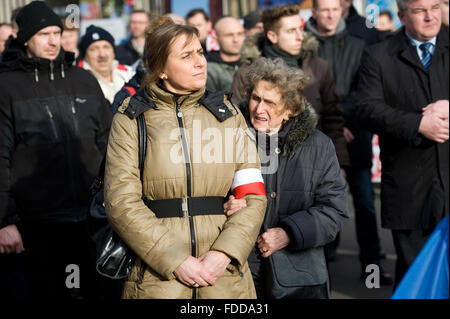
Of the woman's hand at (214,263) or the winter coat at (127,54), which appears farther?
the winter coat at (127,54)

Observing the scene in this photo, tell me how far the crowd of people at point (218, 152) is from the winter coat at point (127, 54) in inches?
67.2

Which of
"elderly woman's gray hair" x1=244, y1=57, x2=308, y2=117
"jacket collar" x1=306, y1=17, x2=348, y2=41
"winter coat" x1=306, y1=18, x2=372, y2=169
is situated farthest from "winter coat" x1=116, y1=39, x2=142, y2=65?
"elderly woman's gray hair" x1=244, y1=57, x2=308, y2=117


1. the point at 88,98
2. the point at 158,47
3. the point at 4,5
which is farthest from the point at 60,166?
the point at 4,5

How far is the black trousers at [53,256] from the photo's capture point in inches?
184

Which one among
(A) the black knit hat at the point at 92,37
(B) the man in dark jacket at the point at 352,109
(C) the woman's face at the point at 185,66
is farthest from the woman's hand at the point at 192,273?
(A) the black knit hat at the point at 92,37

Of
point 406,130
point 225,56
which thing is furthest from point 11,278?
point 225,56

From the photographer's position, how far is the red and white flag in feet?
10.7

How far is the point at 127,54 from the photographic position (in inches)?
336

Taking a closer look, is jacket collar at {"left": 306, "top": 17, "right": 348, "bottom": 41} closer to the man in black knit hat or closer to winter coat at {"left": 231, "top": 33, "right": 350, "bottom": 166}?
winter coat at {"left": 231, "top": 33, "right": 350, "bottom": 166}

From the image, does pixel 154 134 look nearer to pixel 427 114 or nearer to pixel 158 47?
pixel 158 47

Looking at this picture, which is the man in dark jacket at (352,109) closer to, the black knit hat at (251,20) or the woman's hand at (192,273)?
the black knit hat at (251,20)

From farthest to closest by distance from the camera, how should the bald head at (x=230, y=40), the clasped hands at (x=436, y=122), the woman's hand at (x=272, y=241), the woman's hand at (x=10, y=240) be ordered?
the bald head at (x=230, y=40), the clasped hands at (x=436, y=122), the woman's hand at (x=10, y=240), the woman's hand at (x=272, y=241)

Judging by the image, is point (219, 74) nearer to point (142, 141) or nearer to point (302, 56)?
point (302, 56)
